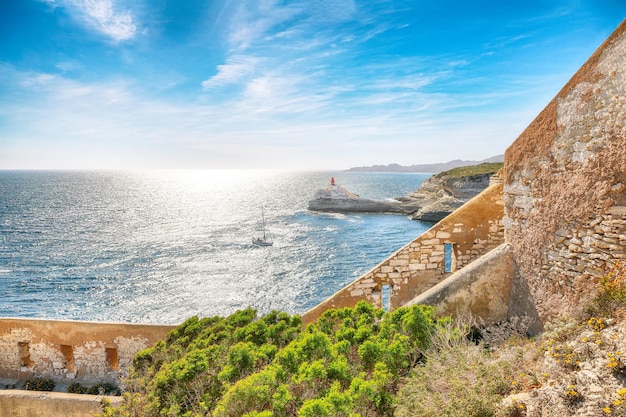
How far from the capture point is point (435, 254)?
28.7ft

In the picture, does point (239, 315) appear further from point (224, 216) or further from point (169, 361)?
point (224, 216)

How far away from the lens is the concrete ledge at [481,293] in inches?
272

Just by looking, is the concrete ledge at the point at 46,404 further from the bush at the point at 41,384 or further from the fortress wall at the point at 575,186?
the fortress wall at the point at 575,186

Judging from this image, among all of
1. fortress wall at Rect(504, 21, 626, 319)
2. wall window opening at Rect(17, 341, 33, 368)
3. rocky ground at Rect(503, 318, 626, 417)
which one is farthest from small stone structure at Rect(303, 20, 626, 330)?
wall window opening at Rect(17, 341, 33, 368)

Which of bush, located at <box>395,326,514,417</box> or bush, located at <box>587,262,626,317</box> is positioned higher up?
bush, located at <box>587,262,626,317</box>

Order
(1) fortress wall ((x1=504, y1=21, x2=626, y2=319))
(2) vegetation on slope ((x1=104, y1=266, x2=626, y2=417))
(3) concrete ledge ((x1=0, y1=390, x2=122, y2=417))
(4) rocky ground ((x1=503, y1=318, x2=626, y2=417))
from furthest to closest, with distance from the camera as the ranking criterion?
(3) concrete ledge ((x1=0, y1=390, x2=122, y2=417)), (1) fortress wall ((x1=504, y1=21, x2=626, y2=319)), (2) vegetation on slope ((x1=104, y1=266, x2=626, y2=417)), (4) rocky ground ((x1=503, y1=318, x2=626, y2=417))

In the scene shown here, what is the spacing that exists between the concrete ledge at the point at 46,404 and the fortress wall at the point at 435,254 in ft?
19.2

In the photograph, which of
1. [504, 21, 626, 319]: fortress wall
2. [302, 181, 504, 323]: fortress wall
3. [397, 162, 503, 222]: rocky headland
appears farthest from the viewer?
[397, 162, 503, 222]: rocky headland

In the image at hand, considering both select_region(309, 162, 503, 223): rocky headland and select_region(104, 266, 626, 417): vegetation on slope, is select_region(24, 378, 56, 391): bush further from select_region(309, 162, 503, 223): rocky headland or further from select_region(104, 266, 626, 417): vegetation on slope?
select_region(309, 162, 503, 223): rocky headland

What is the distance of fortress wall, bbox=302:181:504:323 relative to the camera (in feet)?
27.8

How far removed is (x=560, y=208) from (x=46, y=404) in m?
12.3

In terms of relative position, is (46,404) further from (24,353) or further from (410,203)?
(410,203)

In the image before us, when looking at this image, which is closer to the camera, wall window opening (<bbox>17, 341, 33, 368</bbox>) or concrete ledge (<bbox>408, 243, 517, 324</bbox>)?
concrete ledge (<bbox>408, 243, 517, 324</bbox>)

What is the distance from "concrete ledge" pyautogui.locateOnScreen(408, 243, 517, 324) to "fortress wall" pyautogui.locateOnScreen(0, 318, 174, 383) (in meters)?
8.49
